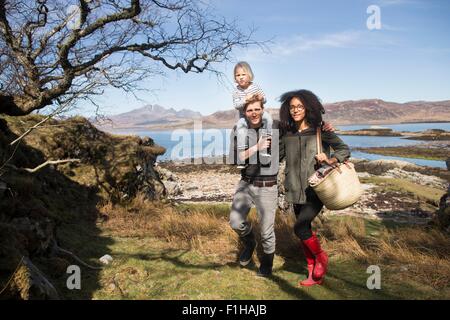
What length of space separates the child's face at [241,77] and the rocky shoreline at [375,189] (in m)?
6.08

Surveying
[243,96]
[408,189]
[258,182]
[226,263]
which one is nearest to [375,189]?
[408,189]

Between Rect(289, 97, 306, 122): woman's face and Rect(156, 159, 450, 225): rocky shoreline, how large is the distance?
234 inches

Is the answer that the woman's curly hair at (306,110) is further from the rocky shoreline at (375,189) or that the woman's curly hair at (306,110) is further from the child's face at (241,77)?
the rocky shoreline at (375,189)

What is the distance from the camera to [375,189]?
55.9ft

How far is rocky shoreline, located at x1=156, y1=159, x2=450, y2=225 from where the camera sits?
41.4 ft

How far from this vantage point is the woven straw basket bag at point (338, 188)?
3.59 meters

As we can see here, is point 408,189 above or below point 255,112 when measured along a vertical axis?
below

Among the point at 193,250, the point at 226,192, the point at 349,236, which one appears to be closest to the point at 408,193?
the point at 226,192

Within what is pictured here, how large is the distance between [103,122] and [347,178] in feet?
20.4

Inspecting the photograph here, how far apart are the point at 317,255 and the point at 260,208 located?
2.89 feet

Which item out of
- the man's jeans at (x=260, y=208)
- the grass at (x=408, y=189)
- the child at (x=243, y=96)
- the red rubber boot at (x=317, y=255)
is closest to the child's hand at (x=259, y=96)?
the child at (x=243, y=96)

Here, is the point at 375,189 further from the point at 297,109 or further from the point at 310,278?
the point at 297,109

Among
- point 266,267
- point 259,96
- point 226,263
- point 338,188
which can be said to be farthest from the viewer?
point 226,263
